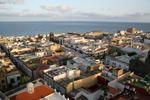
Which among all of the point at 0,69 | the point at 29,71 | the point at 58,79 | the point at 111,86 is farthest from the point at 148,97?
the point at 0,69

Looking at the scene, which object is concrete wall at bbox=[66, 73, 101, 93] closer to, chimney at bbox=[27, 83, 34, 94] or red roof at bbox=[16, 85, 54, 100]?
red roof at bbox=[16, 85, 54, 100]

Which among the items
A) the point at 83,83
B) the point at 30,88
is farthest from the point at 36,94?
the point at 83,83

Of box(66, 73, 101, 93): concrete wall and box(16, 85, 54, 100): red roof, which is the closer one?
box(16, 85, 54, 100): red roof

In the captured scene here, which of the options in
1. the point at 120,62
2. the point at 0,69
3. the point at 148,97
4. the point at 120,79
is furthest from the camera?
the point at 120,62

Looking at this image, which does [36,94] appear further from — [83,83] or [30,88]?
[83,83]

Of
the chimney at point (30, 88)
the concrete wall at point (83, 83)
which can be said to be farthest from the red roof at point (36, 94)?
the concrete wall at point (83, 83)

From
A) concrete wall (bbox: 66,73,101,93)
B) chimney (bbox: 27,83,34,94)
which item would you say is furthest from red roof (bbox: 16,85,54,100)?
concrete wall (bbox: 66,73,101,93)

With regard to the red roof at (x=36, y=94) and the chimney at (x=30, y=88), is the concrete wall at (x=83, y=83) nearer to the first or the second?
the red roof at (x=36, y=94)

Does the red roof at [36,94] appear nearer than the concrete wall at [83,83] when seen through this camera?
Yes

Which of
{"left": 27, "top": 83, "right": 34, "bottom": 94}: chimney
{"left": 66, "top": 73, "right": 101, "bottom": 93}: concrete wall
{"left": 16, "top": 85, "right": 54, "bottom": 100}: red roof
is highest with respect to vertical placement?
{"left": 27, "top": 83, "right": 34, "bottom": 94}: chimney

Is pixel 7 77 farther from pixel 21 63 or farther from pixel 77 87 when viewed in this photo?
pixel 77 87

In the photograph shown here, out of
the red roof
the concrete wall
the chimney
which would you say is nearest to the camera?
the red roof
